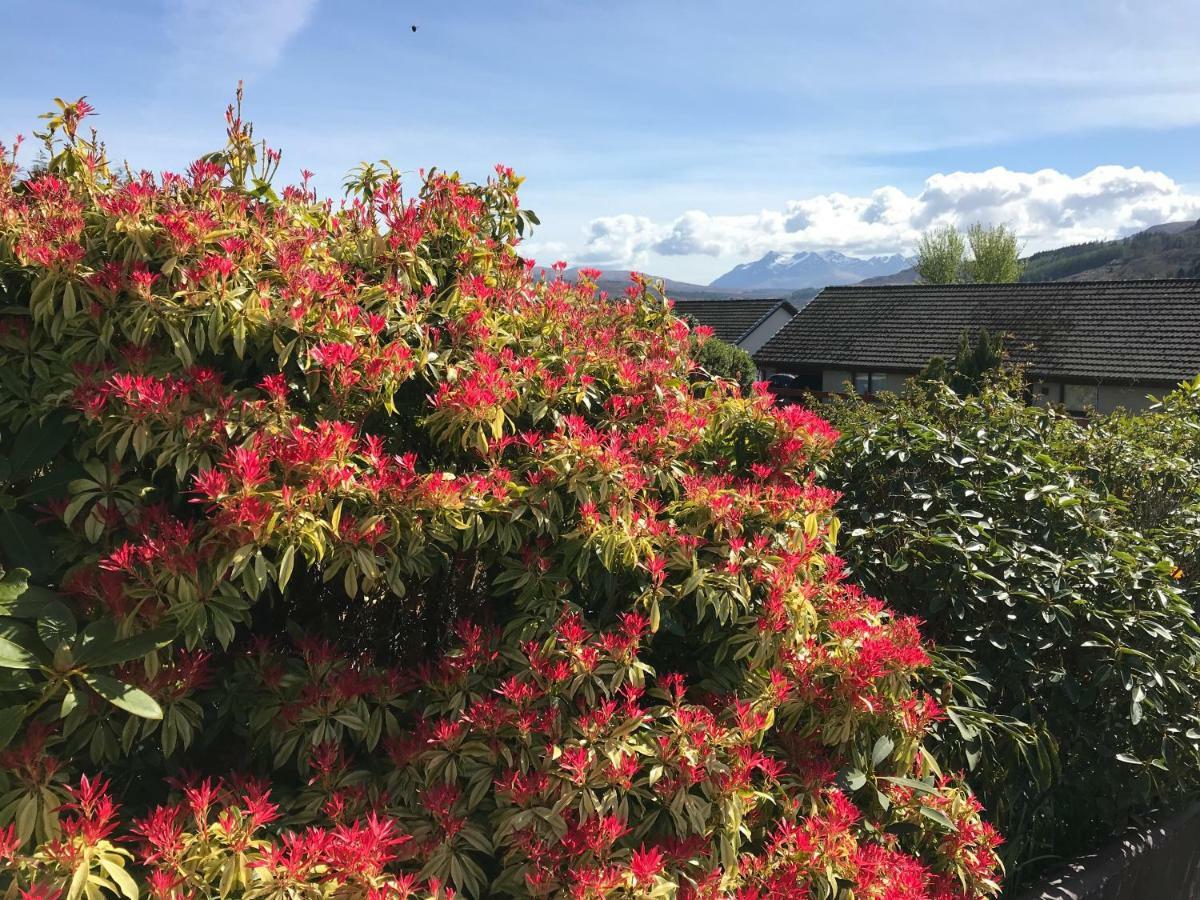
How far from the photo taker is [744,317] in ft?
137

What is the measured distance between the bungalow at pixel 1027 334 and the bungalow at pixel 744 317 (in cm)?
683

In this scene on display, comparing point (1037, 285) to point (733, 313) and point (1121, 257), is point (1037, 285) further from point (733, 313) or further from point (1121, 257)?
point (1121, 257)

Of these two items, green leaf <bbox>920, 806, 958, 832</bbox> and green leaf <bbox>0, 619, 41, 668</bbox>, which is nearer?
green leaf <bbox>0, 619, 41, 668</bbox>

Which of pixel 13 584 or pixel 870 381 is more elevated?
pixel 13 584

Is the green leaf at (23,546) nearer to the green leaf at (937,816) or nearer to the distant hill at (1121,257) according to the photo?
the green leaf at (937,816)

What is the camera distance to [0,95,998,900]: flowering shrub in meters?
1.95

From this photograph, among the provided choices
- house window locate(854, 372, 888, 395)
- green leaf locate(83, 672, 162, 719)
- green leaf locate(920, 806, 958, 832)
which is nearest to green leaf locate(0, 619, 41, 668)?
green leaf locate(83, 672, 162, 719)

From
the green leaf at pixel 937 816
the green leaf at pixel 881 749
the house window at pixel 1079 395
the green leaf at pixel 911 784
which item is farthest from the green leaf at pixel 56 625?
the house window at pixel 1079 395

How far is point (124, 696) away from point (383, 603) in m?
1.13

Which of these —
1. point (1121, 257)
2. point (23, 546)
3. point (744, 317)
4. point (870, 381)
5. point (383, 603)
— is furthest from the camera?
point (1121, 257)

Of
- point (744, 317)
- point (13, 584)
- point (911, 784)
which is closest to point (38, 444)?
point (13, 584)

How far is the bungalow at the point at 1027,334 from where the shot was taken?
23.2 meters

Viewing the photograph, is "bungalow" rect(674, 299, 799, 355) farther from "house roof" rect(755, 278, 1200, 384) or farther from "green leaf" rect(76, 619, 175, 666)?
"green leaf" rect(76, 619, 175, 666)

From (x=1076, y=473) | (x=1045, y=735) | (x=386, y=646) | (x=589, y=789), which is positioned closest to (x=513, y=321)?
(x=386, y=646)
